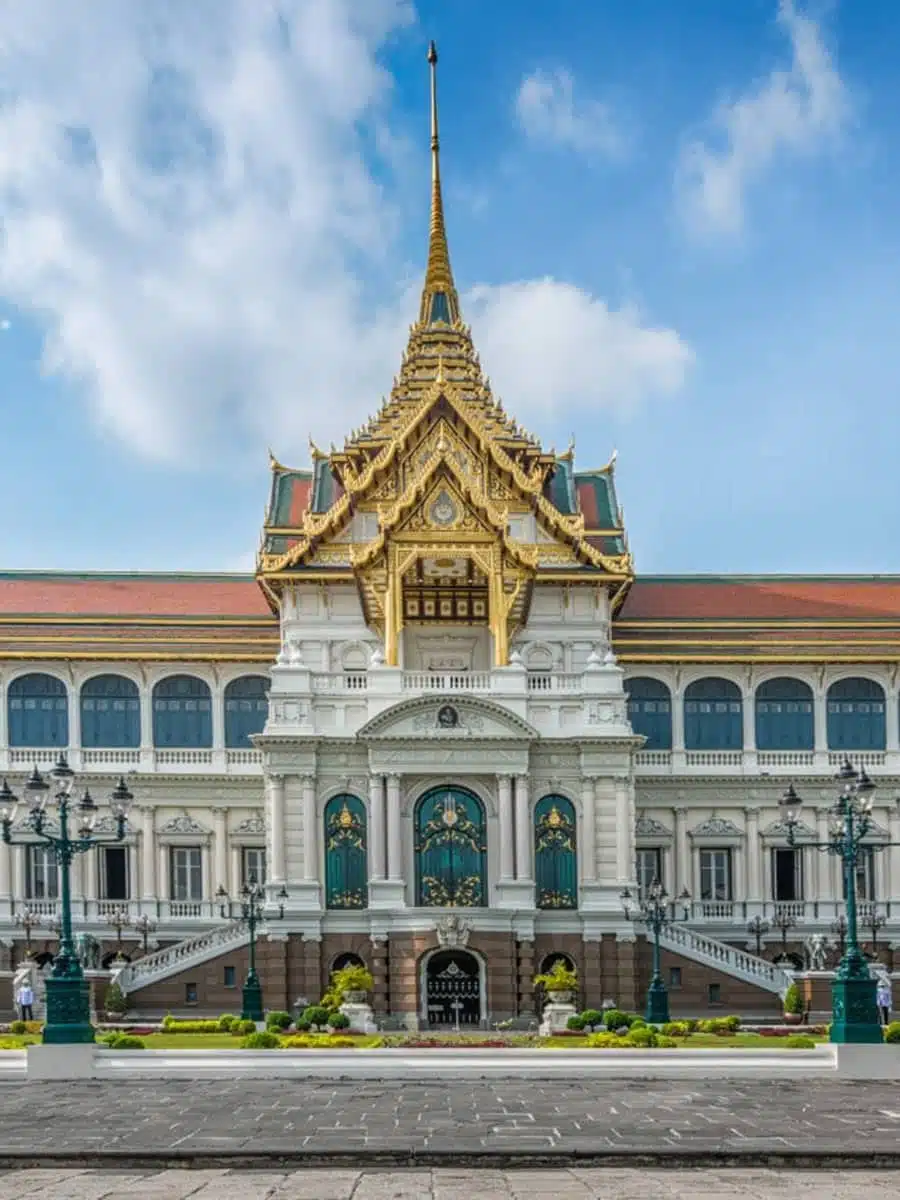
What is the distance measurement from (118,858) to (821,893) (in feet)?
74.3

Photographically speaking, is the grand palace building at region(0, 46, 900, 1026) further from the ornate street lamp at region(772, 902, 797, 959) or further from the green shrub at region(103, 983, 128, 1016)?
the green shrub at region(103, 983, 128, 1016)

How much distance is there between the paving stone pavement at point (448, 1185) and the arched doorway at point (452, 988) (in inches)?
1249

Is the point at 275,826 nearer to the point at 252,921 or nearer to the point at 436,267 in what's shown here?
the point at 252,921

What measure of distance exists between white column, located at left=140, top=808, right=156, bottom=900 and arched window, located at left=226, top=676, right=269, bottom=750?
3.55 meters

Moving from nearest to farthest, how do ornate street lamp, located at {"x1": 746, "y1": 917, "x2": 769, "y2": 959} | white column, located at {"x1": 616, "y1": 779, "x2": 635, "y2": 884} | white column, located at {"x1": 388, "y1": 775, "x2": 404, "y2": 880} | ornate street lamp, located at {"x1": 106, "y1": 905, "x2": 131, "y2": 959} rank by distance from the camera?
white column, located at {"x1": 388, "y1": 775, "x2": 404, "y2": 880}
white column, located at {"x1": 616, "y1": 779, "x2": 635, "y2": 884}
ornate street lamp, located at {"x1": 106, "y1": 905, "x2": 131, "y2": 959}
ornate street lamp, located at {"x1": 746, "y1": 917, "x2": 769, "y2": 959}

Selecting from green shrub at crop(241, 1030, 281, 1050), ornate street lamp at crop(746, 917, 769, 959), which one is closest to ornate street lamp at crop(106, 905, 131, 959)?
ornate street lamp at crop(746, 917, 769, 959)

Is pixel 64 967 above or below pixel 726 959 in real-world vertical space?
above

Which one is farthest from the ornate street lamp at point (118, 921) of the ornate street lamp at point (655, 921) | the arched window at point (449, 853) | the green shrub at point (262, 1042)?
the green shrub at point (262, 1042)

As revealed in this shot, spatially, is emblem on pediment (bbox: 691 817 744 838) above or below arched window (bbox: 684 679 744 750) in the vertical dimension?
below

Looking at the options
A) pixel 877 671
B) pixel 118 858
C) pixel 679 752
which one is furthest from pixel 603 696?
pixel 118 858

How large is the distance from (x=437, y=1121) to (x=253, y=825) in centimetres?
3615

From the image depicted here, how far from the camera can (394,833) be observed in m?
51.6

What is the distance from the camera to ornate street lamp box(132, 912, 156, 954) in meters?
56.5

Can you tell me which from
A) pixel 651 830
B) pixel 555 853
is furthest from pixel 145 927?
pixel 651 830
